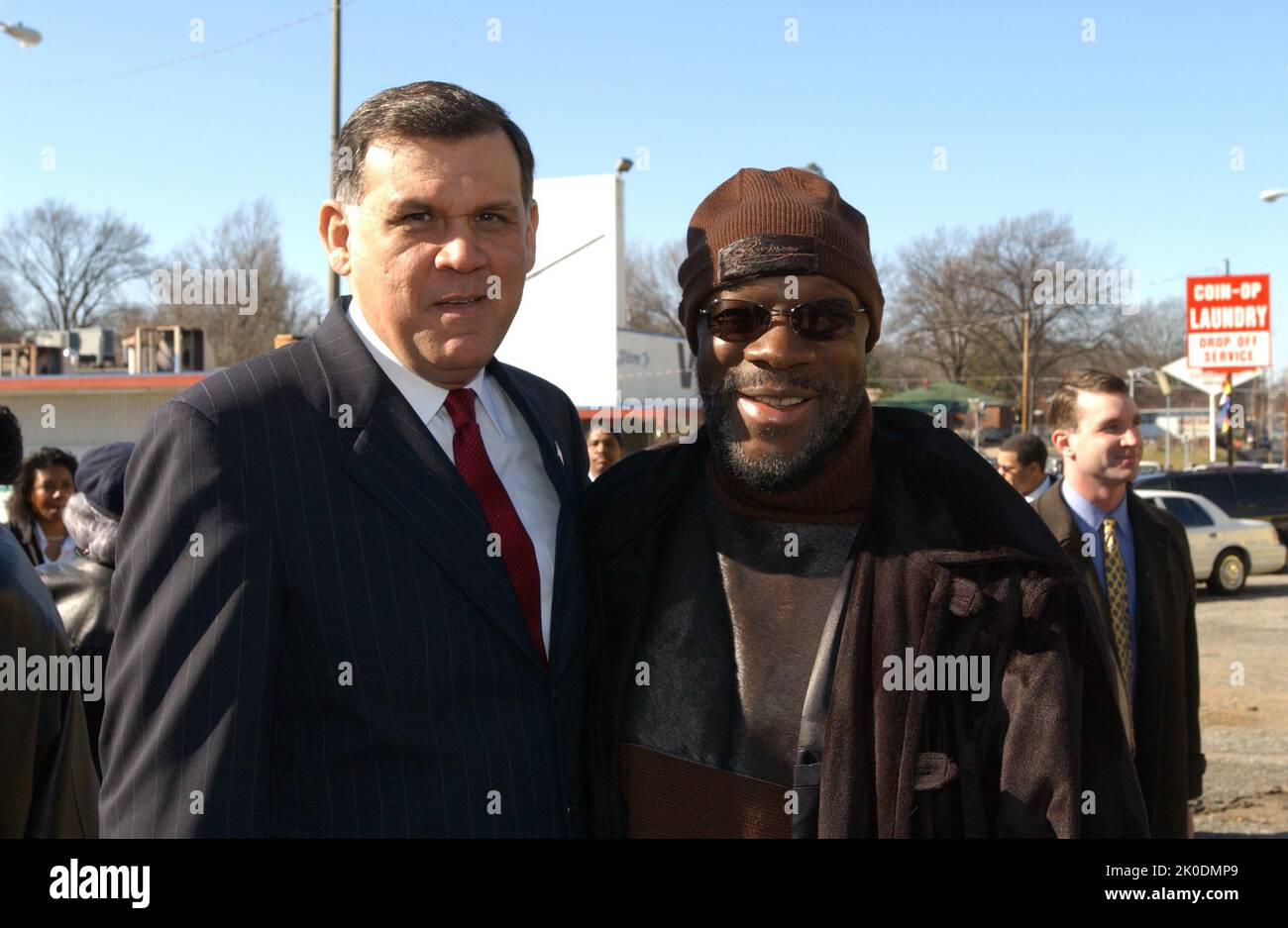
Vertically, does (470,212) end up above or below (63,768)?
above

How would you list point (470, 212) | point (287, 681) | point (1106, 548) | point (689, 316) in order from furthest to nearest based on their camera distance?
point (1106, 548) < point (689, 316) < point (470, 212) < point (287, 681)

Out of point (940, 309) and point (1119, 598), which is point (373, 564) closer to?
point (1119, 598)

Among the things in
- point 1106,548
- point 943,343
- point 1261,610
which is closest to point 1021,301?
point 943,343

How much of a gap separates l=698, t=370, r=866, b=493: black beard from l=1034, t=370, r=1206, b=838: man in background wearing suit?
1565mm

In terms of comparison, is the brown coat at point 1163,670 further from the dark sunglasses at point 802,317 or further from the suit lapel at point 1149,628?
the dark sunglasses at point 802,317

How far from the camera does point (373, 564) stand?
2.12 meters

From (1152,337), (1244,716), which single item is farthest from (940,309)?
(1244,716)

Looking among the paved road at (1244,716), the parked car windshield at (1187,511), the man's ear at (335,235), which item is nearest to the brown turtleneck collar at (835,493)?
the man's ear at (335,235)

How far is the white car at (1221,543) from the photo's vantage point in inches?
648

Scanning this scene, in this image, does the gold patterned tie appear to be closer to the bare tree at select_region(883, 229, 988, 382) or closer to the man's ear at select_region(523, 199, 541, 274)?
the man's ear at select_region(523, 199, 541, 274)

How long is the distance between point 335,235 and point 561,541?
81 centimetres
